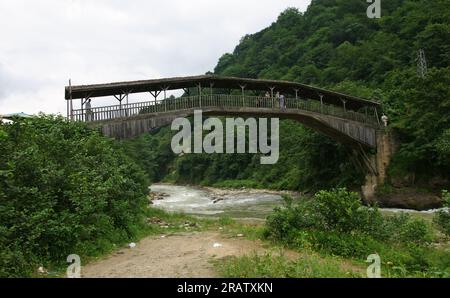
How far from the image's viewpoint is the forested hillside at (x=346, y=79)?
2361 centimetres

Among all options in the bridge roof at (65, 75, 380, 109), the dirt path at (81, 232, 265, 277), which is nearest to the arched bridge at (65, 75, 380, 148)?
the bridge roof at (65, 75, 380, 109)

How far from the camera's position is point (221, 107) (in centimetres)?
2172

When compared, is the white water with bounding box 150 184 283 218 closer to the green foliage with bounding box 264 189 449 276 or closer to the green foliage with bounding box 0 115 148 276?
the green foliage with bounding box 264 189 449 276

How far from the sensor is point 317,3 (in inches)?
2985

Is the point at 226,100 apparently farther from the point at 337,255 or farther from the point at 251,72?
the point at 251,72

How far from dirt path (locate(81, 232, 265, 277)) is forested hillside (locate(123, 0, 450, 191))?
15.1m

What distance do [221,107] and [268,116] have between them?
10.5 feet

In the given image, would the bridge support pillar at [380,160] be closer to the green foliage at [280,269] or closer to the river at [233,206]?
the river at [233,206]

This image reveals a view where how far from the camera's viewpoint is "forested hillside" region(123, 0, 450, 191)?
23609 mm

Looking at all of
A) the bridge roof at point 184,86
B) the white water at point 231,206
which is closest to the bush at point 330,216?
the white water at point 231,206

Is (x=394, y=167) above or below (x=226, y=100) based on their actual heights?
below
